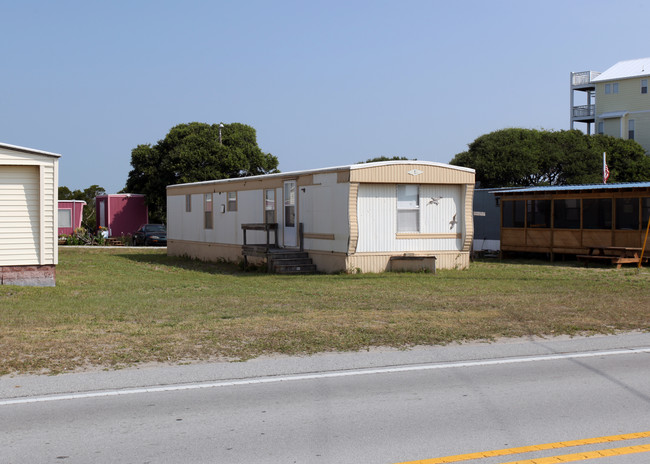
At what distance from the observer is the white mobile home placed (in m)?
19.5

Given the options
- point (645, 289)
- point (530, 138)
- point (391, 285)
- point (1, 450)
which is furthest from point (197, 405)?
point (530, 138)

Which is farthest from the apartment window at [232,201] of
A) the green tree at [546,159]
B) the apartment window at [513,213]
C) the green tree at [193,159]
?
the green tree at [546,159]

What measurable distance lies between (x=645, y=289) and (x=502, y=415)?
11.0m

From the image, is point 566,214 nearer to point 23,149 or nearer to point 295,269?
point 295,269

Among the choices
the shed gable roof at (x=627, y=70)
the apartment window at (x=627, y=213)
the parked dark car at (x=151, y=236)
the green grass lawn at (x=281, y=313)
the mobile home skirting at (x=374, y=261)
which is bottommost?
the green grass lawn at (x=281, y=313)

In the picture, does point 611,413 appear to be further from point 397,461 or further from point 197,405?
point 197,405

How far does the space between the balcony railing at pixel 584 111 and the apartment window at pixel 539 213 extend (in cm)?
3837

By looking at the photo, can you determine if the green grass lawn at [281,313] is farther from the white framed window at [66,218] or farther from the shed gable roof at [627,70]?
the shed gable roof at [627,70]

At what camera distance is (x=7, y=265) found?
617 inches

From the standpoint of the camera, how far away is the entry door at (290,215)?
71.6 feet

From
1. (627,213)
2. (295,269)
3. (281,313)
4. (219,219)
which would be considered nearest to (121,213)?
(219,219)

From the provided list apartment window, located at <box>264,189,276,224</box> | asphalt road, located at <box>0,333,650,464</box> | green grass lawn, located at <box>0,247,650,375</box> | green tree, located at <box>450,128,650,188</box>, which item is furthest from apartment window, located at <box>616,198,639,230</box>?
green tree, located at <box>450,128,650,188</box>

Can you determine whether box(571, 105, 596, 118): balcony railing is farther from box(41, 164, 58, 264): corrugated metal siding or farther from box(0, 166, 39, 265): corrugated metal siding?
box(0, 166, 39, 265): corrugated metal siding

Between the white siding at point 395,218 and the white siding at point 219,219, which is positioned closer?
the white siding at point 395,218
